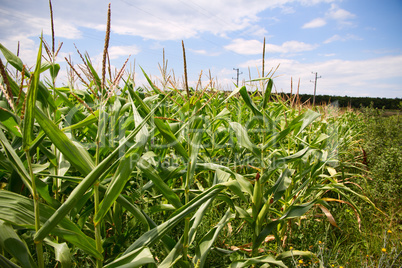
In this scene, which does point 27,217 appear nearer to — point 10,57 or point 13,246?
point 13,246

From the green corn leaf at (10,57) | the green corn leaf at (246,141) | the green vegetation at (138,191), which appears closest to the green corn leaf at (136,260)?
the green vegetation at (138,191)

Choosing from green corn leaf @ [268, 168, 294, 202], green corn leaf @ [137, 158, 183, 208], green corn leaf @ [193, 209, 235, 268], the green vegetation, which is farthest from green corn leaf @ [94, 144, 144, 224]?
green corn leaf @ [268, 168, 294, 202]

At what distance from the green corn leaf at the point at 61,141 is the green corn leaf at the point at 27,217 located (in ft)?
0.57

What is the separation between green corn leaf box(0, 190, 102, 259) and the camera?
27.4 inches

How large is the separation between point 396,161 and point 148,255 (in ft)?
11.6

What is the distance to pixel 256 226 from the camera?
1395 millimetres

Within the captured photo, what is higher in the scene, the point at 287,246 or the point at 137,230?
the point at 137,230

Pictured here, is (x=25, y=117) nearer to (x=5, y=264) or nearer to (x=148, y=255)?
(x=5, y=264)

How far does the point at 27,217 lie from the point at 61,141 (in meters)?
0.28

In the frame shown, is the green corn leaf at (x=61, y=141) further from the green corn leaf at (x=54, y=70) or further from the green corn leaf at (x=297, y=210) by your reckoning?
the green corn leaf at (x=297, y=210)

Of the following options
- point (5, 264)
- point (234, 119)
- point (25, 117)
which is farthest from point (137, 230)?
point (234, 119)

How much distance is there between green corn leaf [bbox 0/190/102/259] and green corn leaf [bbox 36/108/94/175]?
0.57 ft

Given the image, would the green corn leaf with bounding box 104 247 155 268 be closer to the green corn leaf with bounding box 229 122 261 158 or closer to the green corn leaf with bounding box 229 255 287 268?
the green corn leaf with bounding box 229 255 287 268

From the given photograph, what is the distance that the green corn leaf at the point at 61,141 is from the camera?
0.66 metres
